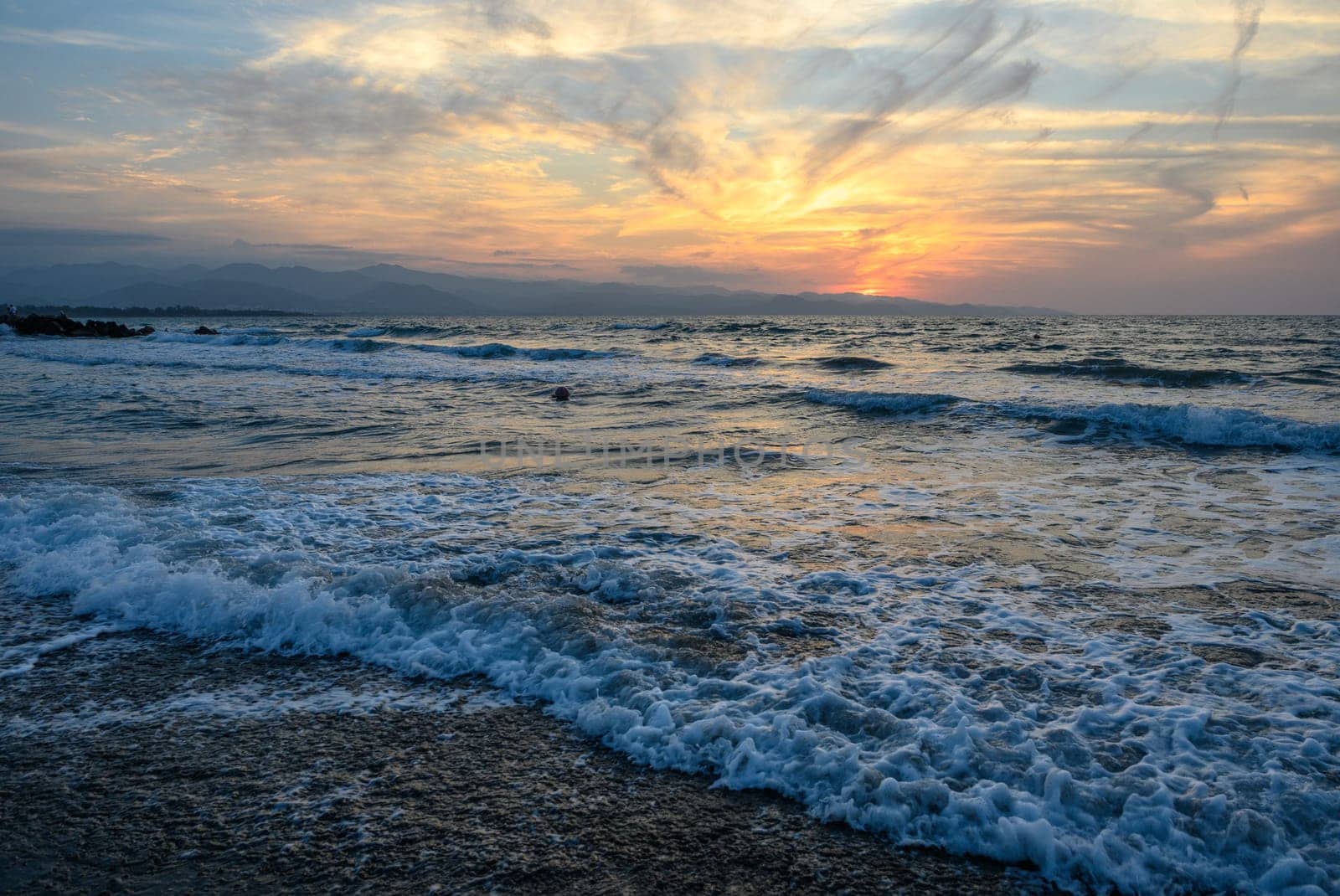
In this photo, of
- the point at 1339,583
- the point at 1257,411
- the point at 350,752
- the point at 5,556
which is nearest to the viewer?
the point at 350,752

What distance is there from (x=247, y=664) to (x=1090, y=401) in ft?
56.9

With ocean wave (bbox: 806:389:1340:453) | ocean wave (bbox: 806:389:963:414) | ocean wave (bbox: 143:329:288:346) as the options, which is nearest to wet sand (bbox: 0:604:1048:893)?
ocean wave (bbox: 806:389:1340:453)

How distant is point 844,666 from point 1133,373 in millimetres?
23770

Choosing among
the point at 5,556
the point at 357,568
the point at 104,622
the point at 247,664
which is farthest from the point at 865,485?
the point at 5,556

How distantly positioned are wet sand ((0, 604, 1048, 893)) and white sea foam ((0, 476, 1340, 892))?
247 mm

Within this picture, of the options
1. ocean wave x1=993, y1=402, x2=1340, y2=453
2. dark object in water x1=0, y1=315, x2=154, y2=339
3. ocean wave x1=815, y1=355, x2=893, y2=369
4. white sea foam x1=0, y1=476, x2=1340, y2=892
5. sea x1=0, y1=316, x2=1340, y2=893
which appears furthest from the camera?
dark object in water x1=0, y1=315, x2=154, y2=339

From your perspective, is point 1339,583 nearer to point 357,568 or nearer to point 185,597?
point 357,568

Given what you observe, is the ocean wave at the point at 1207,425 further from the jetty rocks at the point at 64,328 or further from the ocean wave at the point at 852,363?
the jetty rocks at the point at 64,328

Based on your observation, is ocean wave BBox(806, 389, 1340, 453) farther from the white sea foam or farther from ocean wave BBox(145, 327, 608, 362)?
ocean wave BBox(145, 327, 608, 362)

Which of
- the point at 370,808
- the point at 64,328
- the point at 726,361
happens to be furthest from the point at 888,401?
the point at 64,328

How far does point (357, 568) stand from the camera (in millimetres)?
6242

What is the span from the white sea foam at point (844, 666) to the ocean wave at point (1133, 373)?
1981 cm

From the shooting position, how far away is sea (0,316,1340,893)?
11.3 feet

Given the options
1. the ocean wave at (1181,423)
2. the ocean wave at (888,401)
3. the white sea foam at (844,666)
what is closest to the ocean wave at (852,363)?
the ocean wave at (888,401)
